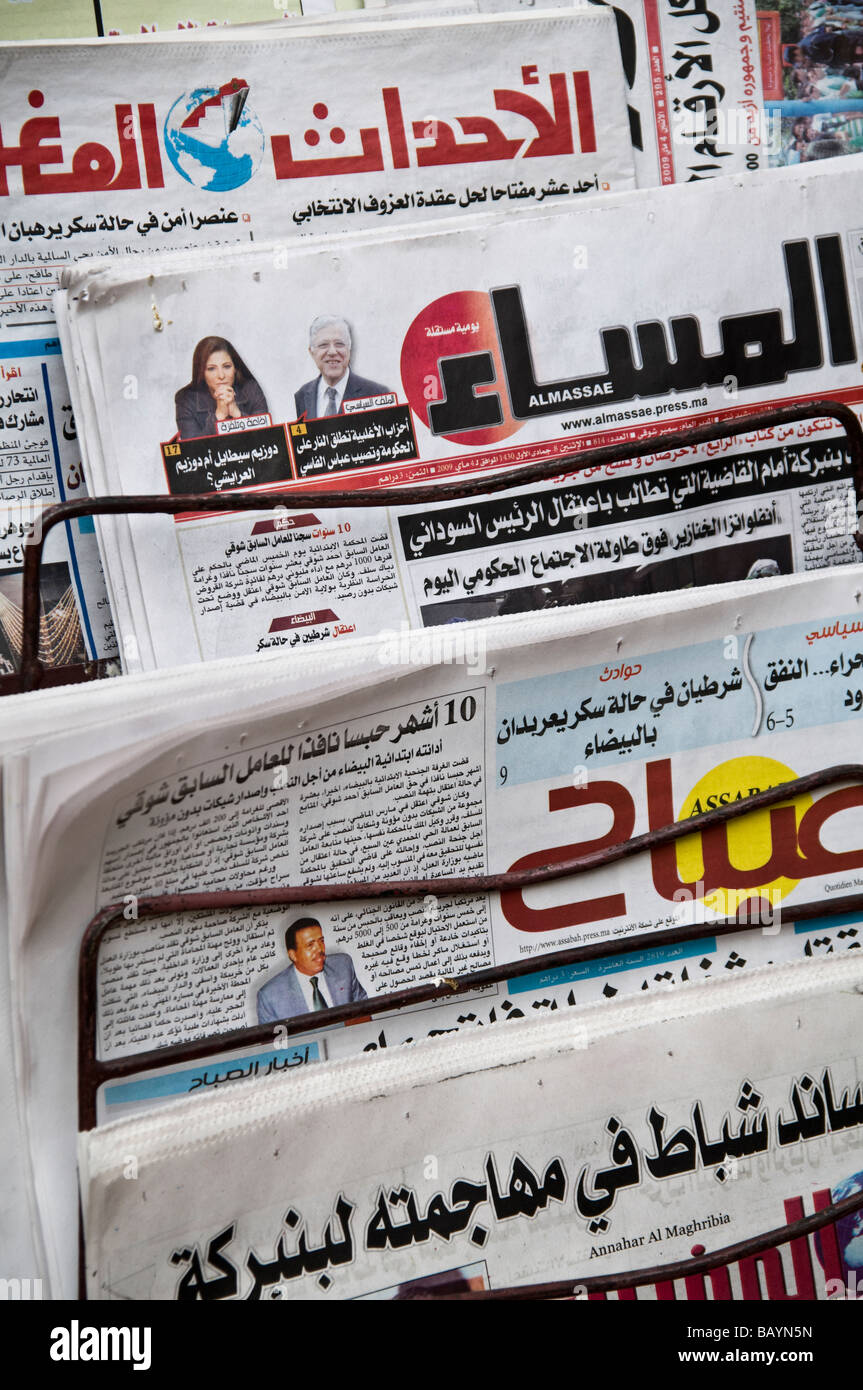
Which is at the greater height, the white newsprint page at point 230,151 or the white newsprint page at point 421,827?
the white newsprint page at point 230,151

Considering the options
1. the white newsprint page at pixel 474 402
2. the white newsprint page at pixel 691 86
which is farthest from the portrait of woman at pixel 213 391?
the white newsprint page at pixel 691 86

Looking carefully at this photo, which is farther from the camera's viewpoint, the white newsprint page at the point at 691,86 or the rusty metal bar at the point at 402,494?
the white newsprint page at the point at 691,86

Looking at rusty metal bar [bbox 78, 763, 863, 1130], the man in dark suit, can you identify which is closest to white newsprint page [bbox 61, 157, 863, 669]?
the man in dark suit

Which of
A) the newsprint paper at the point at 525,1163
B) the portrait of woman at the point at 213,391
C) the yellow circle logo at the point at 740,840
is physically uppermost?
the portrait of woman at the point at 213,391

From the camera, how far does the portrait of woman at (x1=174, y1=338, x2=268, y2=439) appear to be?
0.41m

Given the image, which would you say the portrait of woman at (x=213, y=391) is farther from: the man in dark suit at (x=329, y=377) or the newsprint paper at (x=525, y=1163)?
the newsprint paper at (x=525, y=1163)

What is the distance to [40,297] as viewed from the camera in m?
0.41

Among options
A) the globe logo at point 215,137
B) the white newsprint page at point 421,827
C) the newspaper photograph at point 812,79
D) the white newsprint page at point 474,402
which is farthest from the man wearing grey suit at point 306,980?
the newspaper photograph at point 812,79

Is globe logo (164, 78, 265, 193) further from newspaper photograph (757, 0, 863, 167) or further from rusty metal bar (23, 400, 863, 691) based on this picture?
newspaper photograph (757, 0, 863, 167)

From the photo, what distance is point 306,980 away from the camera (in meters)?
0.39

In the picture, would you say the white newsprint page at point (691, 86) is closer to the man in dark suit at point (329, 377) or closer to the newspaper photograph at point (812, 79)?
the newspaper photograph at point (812, 79)

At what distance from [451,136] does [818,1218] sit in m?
0.50

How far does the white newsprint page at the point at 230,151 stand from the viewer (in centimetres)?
41

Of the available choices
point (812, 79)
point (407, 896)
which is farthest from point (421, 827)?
point (812, 79)
